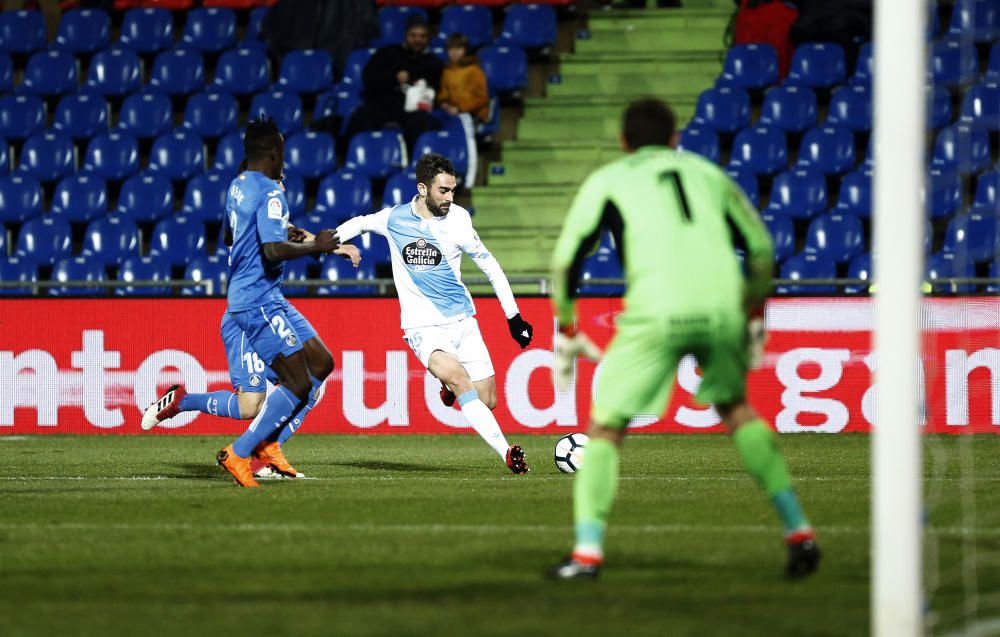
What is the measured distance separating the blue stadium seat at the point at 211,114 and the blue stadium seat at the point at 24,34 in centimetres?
287

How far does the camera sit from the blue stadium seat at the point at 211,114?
1925 centimetres

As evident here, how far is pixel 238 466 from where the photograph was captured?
9859 millimetres

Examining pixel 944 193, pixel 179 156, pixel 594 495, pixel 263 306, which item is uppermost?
pixel 179 156

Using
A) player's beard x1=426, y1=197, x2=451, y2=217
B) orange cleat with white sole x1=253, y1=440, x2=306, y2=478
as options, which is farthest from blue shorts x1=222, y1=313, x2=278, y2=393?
player's beard x1=426, y1=197, x2=451, y2=217

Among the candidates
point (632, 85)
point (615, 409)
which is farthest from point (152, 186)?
point (615, 409)

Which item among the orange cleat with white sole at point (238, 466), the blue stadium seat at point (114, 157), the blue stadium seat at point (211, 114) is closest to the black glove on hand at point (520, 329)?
the orange cleat with white sole at point (238, 466)

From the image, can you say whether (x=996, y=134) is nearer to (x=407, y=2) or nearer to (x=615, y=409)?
(x=407, y=2)

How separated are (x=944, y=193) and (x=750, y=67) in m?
3.11

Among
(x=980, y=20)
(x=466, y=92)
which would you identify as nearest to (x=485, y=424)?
(x=466, y=92)

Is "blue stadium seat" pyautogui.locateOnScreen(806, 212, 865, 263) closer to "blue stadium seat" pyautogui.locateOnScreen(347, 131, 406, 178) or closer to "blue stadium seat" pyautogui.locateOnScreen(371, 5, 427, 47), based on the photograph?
"blue stadium seat" pyautogui.locateOnScreen(347, 131, 406, 178)

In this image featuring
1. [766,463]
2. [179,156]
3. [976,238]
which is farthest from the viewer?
[179,156]

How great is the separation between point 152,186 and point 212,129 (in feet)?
4.21

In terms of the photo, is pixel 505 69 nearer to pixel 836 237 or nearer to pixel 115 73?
pixel 836 237

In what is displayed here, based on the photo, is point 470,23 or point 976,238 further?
point 470,23
